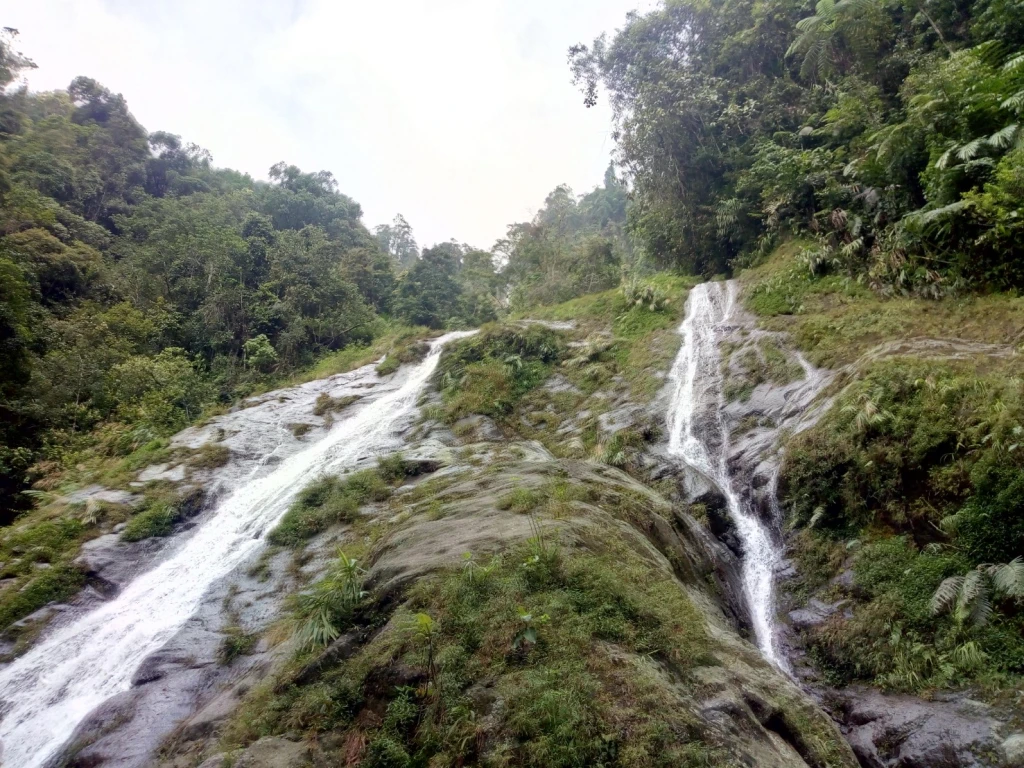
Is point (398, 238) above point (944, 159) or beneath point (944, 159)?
above

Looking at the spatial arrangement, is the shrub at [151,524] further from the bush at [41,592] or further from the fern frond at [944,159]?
the fern frond at [944,159]

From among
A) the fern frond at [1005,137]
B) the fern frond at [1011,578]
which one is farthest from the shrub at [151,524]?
the fern frond at [1005,137]

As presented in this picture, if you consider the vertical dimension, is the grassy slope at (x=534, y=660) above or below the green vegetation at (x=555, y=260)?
below

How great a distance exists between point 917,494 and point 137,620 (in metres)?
12.6

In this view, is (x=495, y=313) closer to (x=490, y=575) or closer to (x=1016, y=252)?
(x=1016, y=252)

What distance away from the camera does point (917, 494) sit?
8281 millimetres

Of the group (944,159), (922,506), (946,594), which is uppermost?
(944,159)

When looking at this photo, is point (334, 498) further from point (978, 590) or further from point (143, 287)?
point (143, 287)

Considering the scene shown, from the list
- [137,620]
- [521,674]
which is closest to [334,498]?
[137,620]

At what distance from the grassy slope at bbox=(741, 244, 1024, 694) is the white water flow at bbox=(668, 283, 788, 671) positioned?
0.58 m

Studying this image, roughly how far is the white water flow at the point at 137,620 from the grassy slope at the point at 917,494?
10.00 meters

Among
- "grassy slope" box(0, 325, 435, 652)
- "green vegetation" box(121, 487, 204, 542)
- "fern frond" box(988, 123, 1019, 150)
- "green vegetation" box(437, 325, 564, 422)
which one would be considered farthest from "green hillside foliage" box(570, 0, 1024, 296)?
"grassy slope" box(0, 325, 435, 652)

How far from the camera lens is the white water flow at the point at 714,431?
29.4 feet

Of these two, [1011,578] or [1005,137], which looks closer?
[1011,578]
